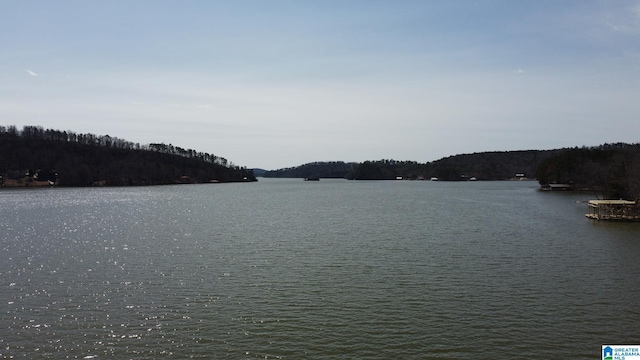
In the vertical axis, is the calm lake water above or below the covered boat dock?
below

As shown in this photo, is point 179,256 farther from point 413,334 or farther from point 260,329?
point 413,334

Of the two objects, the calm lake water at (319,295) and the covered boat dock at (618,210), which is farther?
the covered boat dock at (618,210)

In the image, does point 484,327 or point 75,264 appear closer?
point 484,327

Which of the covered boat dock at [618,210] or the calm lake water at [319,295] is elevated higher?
the covered boat dock at [618,210]

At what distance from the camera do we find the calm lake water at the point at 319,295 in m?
18.2

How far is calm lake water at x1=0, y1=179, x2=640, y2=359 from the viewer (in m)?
18.2

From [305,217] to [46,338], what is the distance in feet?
167

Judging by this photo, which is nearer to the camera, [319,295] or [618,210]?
[319,295]

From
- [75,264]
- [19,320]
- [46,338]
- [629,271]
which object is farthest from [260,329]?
[629,271]

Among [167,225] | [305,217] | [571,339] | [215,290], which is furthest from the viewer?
[305,217]

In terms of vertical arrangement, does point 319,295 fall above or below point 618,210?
below

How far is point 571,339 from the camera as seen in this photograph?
18609mm

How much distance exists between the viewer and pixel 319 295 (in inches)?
987

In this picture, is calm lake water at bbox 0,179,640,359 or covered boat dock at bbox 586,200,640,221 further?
covered boat dock at bbox 586,200,640,221
